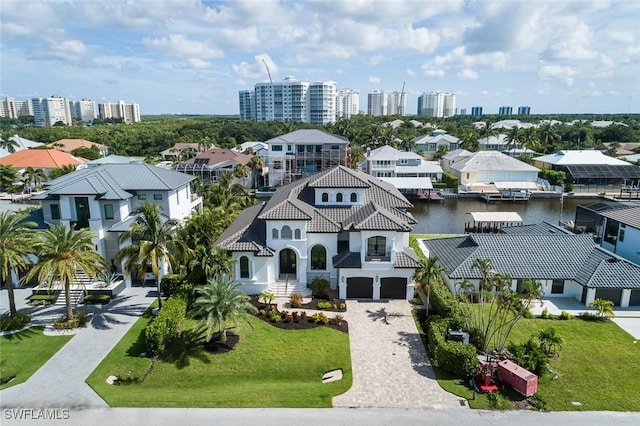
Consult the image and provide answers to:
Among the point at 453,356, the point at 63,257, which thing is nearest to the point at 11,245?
the point at 63,257

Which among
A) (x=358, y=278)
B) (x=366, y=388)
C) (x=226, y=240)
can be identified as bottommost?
(x=366, y=388)

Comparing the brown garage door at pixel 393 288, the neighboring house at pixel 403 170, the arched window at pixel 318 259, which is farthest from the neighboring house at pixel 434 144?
the brown garage door at pixel 393 288

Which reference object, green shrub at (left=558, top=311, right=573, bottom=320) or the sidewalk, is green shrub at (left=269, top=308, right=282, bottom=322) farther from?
green shrub at (left=558, top=311, right=573, bottom=320)

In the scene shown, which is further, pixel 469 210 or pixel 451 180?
pixel 451 180

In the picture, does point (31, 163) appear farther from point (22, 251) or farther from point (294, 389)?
point (294, 389)

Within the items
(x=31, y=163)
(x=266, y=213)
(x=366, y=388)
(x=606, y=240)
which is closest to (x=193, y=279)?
(x=266, y=213)

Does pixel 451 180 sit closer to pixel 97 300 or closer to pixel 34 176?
pixel 97 300
